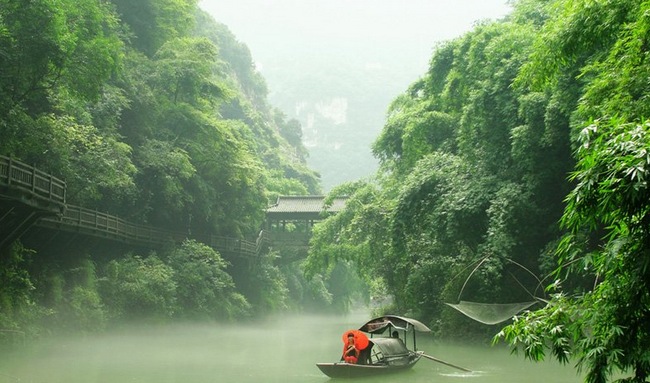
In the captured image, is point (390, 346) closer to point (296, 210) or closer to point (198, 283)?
point (198, 283)

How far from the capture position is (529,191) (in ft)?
54.6

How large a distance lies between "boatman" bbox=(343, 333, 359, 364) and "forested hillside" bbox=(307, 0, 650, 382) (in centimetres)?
286

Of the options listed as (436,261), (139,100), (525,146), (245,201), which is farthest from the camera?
(245,201)

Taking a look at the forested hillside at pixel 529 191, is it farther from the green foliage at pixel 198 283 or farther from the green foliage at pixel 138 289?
the green foliage at pixel 138 289

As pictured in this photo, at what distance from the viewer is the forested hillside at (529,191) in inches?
195

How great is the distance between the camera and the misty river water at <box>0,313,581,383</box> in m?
13.1

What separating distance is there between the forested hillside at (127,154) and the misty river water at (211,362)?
1.40 meters

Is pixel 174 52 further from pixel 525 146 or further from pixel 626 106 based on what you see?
pixel 626 106

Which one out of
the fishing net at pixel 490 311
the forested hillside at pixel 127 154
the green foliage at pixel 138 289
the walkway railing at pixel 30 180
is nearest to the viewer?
the fishing net at pixel 490 311

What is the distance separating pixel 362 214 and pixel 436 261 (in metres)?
5.31

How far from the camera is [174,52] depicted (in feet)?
101

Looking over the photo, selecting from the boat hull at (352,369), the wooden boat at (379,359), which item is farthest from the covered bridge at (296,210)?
the boat hull at (352,369)

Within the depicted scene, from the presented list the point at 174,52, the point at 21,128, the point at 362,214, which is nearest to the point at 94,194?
the point at 21,128

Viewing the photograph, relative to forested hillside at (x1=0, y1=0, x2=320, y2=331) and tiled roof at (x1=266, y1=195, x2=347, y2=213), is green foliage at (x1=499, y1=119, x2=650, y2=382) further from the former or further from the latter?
tiled roof at (x1=266, y1=195, x2=347, y2=213)
